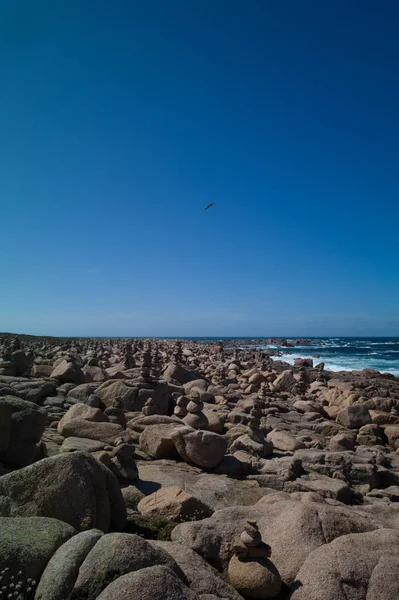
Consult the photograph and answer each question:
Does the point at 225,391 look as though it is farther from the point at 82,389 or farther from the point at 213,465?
the point at 213,465

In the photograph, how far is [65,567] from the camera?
3641mm

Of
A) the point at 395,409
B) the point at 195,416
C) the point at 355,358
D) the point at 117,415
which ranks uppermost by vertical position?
the point at 195,416

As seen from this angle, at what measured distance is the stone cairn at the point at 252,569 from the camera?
4.54 m

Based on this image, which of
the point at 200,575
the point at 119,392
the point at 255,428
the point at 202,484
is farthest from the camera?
the point at 119,392

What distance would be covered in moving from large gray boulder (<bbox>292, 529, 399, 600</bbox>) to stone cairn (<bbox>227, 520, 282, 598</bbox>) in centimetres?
30

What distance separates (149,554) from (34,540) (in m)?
1.27

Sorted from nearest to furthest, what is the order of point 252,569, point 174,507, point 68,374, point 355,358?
1. point 252,569
2. point 174,507
3. point 68,374
4. point 355,358

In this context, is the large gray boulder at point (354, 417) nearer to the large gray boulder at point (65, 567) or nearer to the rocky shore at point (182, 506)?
the rocky shore at point (182, 506)

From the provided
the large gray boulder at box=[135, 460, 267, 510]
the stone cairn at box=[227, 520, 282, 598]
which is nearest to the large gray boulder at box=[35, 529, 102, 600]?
the stone cairn at box=[227, 520, 282, 598]

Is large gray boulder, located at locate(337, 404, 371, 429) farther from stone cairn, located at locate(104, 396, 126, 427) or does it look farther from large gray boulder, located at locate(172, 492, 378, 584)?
large gray boulder, located at locate(172, 492, 378, 584)

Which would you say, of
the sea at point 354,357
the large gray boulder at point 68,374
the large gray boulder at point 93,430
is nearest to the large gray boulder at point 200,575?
the large gray boulder at point 93,430

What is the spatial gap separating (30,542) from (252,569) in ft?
8.68

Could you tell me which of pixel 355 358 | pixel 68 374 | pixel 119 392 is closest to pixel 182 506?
pixel 119 392

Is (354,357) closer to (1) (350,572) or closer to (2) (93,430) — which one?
(2) (93,430)
